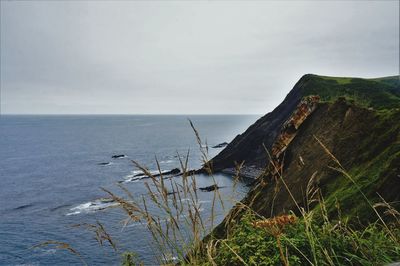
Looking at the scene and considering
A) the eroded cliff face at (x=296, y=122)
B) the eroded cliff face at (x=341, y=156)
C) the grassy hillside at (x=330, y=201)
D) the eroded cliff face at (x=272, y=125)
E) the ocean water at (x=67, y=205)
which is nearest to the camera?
the grassy hillside at (x=330, y=201)

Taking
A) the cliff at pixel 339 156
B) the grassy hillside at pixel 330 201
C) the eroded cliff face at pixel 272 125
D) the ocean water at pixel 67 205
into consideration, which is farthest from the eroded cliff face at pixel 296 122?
the eroded cliff face at pixel 272 125

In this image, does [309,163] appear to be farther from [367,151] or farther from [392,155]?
[392,155]

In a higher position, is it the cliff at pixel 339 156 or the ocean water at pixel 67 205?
the cliff at pixel 339 156

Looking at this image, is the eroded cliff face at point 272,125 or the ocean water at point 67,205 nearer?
the ocean water at point 67,205

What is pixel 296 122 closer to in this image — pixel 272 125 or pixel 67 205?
pixel 67 205

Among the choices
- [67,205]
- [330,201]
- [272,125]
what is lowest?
[67,205]

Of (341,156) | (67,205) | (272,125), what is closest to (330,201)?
(341,156)

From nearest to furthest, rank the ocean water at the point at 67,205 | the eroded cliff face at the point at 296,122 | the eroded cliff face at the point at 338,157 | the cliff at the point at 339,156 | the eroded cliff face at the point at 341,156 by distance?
the eroded cliff face at the point at 338,157 → the cliff at the point at 339,156 → the eroded cliff face at the point at 341,156 → the eroded cliff face at the point at 296,122 → the ocean water at the point at 67,205

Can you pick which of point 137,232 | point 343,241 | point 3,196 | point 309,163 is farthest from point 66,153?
point 343,241

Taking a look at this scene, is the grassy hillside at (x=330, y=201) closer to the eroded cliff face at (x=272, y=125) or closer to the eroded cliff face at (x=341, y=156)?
the eroded cliff face at (x=341, y=156)

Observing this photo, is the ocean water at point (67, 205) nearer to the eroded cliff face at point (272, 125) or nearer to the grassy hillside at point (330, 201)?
the grassy hillside at point (330, 201)

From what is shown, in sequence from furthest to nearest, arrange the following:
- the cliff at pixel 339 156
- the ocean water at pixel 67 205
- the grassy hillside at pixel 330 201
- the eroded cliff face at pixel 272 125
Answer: the eroded cliff face at pixel 272 125
the ocean water at pixel 67 205
the cliff at pixel 339 156
the grassy hillside at pixel 330 201

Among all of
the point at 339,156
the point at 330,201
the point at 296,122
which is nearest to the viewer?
the point at 330,201

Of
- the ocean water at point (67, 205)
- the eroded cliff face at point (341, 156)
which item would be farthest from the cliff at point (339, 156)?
the ocean water at point (67, 205)
